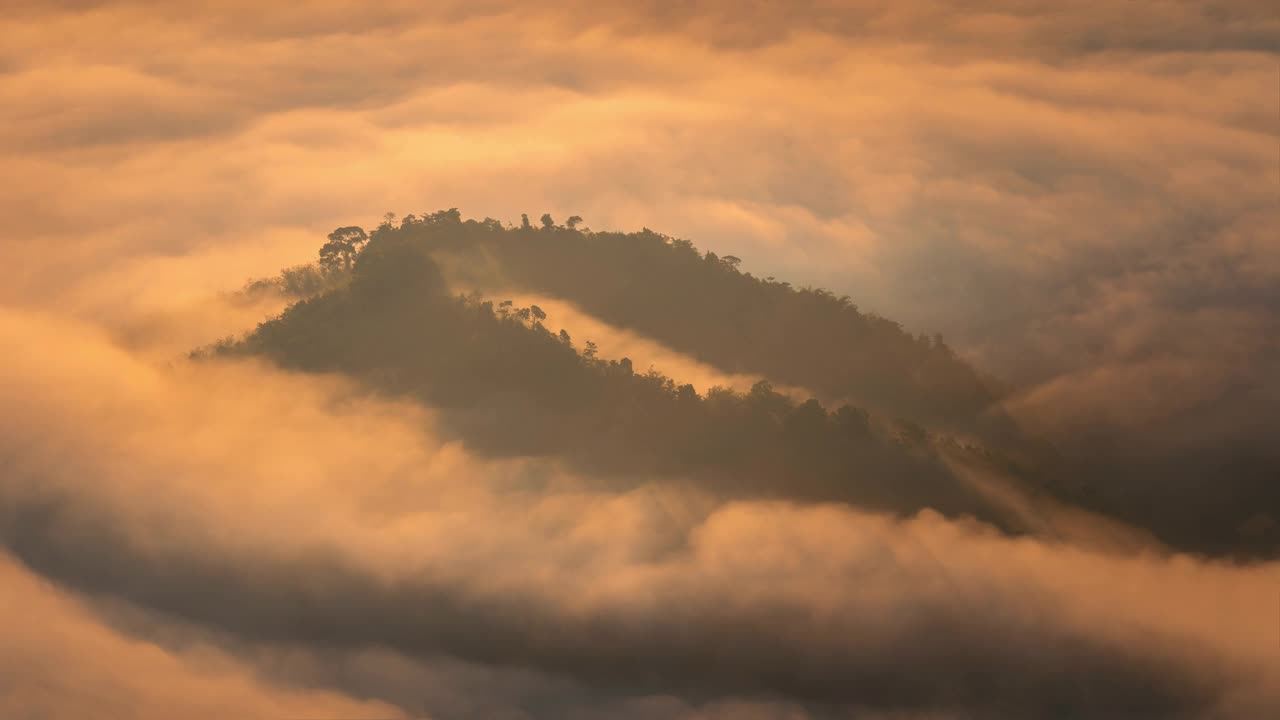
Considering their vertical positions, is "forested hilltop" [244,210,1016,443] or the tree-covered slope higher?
"forested hilltop" [244,210,1016,443]

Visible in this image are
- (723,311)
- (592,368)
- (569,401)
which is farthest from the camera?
(723,311)

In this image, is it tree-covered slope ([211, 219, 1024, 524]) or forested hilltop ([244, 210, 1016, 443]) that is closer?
tree-covered slope ([211, 219, 1024, 524])

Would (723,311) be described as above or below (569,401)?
above

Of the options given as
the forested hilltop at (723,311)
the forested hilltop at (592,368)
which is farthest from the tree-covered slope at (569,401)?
the forested hilltop at (723,311)

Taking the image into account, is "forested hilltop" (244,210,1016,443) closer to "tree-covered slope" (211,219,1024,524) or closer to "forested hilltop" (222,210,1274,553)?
"forested hilltop" (222,210,1274,553)

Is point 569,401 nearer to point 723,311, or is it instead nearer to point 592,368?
point 592,368

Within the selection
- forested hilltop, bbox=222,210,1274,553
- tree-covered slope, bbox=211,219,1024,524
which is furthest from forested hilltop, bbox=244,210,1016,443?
tree-covered slope, bbox=211,219,1024,524

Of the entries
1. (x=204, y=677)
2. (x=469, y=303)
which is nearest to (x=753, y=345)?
(x=469, y=303)

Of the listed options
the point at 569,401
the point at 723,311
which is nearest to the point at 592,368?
the point at 569,401
